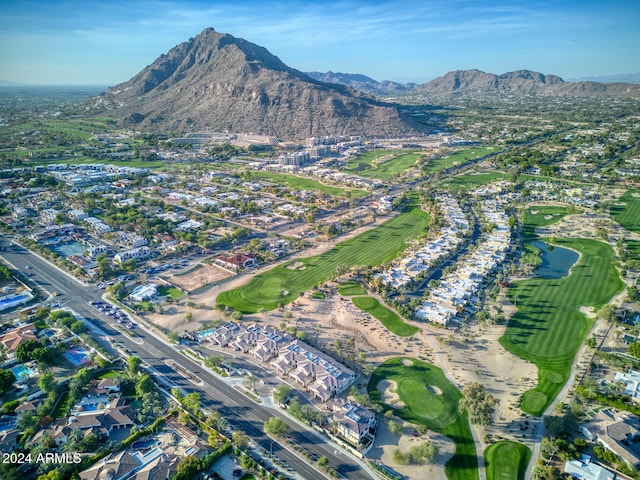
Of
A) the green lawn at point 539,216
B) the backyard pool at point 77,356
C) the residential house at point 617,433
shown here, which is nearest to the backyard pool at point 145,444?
the backyard pool at point 77,356

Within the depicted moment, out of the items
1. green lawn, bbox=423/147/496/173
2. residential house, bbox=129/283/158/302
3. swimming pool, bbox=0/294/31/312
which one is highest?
green lawn, bbox=423/147/496/173

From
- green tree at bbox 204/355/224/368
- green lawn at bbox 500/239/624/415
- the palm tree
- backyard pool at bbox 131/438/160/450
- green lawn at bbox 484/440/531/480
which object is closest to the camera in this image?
green lawn at bbox 484/440/531/480

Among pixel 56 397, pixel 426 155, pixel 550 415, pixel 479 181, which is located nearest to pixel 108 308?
pixel 56 397

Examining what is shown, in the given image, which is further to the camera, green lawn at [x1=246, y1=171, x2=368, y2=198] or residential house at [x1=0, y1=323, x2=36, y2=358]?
green lawn at [x1=246, y1=171, x2=368, y2=198]

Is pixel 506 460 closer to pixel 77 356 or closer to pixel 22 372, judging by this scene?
pixel 77 356

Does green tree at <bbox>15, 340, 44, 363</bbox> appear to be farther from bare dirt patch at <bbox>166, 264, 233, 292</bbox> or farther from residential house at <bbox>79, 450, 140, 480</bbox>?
bare dirt patch at <bbox>166, 264, 233, 292</bbox>

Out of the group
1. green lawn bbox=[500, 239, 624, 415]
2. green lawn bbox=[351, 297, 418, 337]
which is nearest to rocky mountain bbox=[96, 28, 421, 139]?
green lawn bbox=[500, 239, 624, 415]
